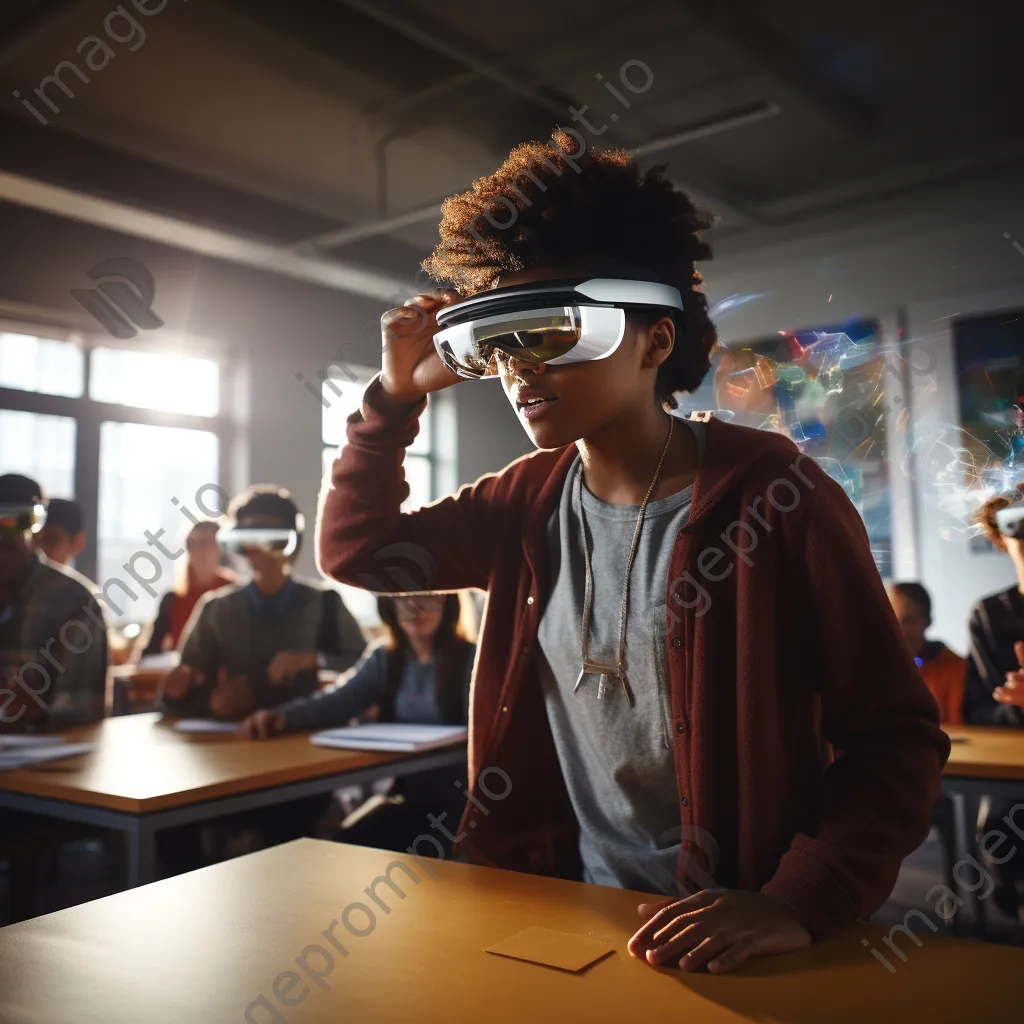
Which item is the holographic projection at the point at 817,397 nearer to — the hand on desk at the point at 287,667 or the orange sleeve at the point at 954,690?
the orange sleeve at the point at 954,690

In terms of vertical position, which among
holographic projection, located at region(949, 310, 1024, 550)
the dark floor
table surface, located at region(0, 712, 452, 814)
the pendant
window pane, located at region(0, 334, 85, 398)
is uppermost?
window pane, located at region(0, 334, 85, 398)

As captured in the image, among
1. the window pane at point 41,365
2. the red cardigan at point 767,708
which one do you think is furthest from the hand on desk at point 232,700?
the window pane at point 41,365

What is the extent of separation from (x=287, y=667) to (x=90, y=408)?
3.88 m

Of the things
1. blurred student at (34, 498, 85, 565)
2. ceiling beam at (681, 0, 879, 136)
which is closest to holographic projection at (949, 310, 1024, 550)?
ceiling beam at (681, 0, 879, 136)

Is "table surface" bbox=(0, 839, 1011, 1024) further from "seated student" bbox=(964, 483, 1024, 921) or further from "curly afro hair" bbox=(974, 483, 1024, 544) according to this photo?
"seated student" bbox=(964, 483, 1024, 921)

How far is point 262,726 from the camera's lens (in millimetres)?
2748

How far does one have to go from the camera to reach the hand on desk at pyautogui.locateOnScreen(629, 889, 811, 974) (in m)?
0.92

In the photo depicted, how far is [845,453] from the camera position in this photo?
2078mm

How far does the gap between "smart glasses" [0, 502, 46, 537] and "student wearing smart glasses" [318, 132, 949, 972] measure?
1869 millimetres

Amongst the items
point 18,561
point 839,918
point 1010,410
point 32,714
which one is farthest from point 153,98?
point 839,918

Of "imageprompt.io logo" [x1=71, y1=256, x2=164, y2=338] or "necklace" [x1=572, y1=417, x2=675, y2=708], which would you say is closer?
"necklace" [x1=572, y1=417, x2=675, y2=708]

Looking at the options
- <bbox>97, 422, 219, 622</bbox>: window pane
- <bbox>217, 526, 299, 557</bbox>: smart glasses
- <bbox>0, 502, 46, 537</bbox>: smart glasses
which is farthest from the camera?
<bbox>97, 422, 219, 622</bbox>: window pane

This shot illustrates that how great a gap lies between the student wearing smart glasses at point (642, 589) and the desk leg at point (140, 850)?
31.1 inches

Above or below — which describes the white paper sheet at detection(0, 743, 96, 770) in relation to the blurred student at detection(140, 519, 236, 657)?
below
